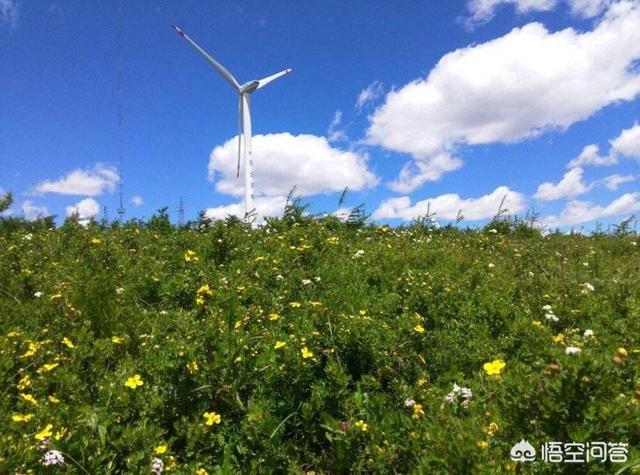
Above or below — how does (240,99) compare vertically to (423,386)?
above

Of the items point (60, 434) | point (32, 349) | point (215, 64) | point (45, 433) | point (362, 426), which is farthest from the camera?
point (215, 64)

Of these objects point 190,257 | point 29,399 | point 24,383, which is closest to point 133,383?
point 29,399

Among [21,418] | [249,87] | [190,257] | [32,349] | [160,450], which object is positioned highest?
[249,87]

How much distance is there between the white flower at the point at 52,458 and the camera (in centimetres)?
322

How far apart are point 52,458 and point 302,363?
1889 millimetres

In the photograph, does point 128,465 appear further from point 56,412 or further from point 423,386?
point 423,386

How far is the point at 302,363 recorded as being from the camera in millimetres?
4285

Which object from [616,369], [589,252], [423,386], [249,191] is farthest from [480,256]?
[249,191]

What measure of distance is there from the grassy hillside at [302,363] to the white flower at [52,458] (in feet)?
0.13

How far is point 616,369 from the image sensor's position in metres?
3.32

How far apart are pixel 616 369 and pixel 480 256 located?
6514 millimetres

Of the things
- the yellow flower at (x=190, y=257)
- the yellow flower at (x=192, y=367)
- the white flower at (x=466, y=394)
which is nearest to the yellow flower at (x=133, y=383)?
the yellow flower at (x=192, y=367)

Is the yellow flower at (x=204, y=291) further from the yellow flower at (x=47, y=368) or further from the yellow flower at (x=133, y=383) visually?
the yellow flower at (x=133, y=383)

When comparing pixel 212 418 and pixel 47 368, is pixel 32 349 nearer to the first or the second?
pixel 47 368
